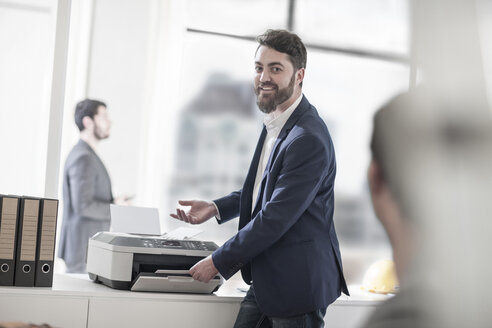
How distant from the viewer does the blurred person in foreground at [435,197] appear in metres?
0.28

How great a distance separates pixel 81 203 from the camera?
4137mm

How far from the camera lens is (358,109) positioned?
19.9ft

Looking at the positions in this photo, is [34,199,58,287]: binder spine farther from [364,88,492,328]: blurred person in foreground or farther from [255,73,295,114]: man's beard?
[364,88,492,328]: blurred person in foreground

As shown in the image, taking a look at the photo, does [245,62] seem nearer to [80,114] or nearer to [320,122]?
[80,114]

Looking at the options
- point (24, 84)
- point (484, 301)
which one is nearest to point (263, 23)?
point (24, 84)

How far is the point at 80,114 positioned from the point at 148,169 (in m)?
0.87

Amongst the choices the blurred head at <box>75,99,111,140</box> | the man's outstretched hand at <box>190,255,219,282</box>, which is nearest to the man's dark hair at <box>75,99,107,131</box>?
the blurred head at <box>75,99,111,140</box>

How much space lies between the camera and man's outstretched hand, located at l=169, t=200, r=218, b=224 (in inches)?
88.3

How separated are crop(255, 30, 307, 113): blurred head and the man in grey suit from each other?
8.01ft

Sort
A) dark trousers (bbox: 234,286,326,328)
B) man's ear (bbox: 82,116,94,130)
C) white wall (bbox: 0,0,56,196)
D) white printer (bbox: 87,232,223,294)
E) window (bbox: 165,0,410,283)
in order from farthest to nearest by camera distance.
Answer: window (bbox: 165,0,410,283), white wall (bbox: 0,0,56,196), man's ear (bbox: 82,116,94,130), white printer (bbox: 87,232,223,294), dark trousers (bbox: 234,286,326,328)

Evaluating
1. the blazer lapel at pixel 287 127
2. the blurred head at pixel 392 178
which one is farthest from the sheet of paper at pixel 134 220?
the blurred head at pixel 392 178

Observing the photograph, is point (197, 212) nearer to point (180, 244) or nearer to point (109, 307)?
point (180, 244)

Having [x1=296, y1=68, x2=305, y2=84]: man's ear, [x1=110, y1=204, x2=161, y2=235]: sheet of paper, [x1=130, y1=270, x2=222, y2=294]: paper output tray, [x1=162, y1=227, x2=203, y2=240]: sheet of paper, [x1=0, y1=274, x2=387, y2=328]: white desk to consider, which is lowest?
[x1=0, y1=274, x2=387, y2=328]: white desk

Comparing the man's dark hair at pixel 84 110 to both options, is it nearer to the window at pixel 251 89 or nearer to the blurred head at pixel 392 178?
the window at pixel 251 89
